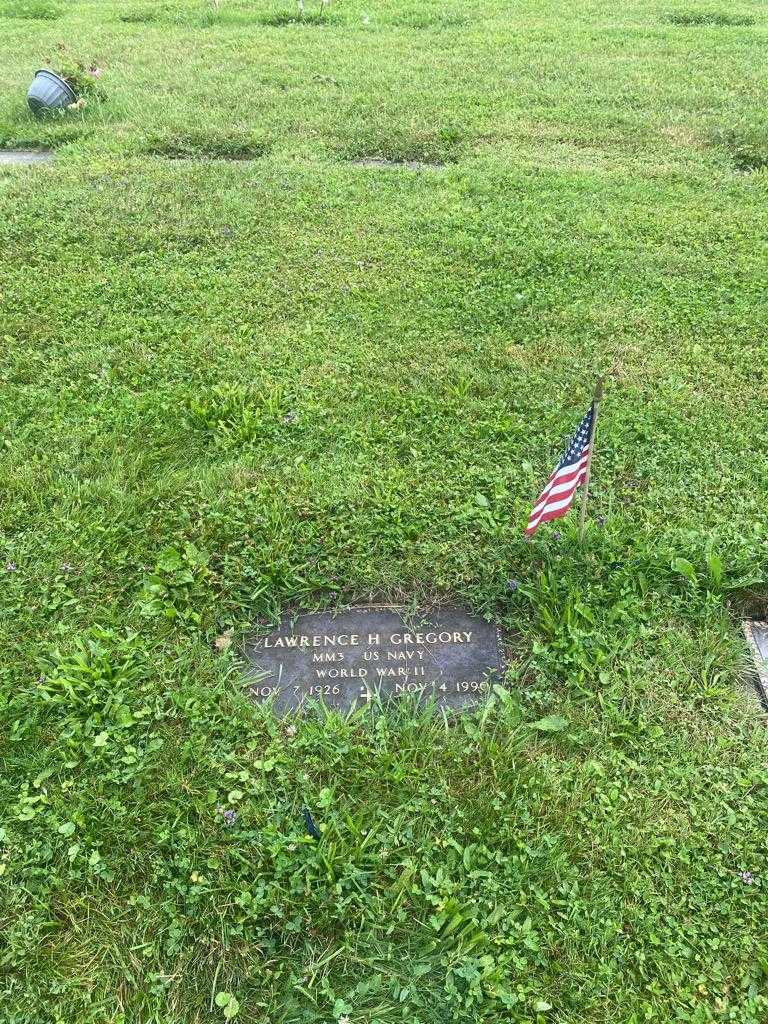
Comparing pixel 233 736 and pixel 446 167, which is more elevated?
pixel 446 167

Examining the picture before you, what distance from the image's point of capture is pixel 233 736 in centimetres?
297

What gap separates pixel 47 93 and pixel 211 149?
207 cm

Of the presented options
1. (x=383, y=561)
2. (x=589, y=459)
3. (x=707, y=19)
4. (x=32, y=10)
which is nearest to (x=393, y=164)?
(x=383, y=561)

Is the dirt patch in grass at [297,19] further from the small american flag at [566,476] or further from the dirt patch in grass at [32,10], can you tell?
the small american flag at [566,476]

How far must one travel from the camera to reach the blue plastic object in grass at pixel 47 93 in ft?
25.5

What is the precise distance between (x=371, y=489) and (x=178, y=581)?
42.7 inches

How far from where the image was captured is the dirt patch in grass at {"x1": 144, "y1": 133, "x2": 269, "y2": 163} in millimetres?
7246

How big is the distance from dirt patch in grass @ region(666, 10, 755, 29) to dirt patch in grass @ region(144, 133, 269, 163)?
6.89m

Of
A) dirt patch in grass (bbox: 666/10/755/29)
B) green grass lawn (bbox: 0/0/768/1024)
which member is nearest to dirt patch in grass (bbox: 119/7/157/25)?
green grass lawn (bbox: 0/0/768/1024)

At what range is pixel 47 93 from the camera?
779cm

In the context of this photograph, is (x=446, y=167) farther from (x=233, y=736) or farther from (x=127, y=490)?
(x=233, y=736)

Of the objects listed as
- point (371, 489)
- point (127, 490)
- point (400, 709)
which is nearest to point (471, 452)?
point (371, 489)

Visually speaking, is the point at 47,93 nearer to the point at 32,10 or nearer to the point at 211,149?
the point at 211,149

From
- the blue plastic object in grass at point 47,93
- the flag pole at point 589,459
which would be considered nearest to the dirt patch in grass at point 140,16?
the blue plastic object in grass at point 47,93
